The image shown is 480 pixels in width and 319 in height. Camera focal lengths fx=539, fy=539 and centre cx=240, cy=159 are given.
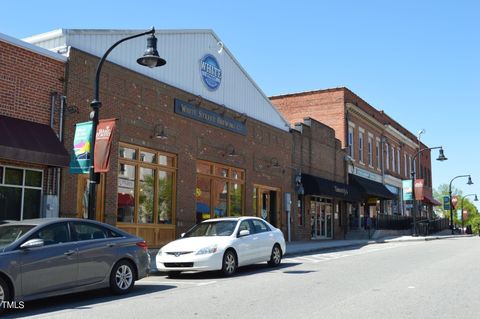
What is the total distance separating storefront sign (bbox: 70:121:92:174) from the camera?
508 inches

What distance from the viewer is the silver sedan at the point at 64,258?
8164 millimetres

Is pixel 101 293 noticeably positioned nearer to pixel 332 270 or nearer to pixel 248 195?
pixel 332 270

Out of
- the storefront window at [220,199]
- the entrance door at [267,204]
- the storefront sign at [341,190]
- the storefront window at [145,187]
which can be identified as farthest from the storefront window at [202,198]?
the storefront sign at [341,190]

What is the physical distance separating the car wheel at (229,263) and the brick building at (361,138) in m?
22.8

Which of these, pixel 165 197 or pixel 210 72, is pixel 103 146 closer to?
pixel 165 197

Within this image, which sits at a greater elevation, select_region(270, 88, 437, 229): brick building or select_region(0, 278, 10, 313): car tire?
select_region(270, 88, 437, 229): brick building

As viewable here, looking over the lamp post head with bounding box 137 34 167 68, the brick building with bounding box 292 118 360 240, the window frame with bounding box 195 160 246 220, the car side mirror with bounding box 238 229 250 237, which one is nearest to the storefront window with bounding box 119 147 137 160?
the window frame with bounding box 195 160 246 220

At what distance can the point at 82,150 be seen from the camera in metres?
13.1

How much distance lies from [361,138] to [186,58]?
20.7m

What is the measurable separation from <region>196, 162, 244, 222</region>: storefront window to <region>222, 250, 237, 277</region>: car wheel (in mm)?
8039

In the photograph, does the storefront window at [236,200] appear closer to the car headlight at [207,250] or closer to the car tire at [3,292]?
the car headlight at [207,250]

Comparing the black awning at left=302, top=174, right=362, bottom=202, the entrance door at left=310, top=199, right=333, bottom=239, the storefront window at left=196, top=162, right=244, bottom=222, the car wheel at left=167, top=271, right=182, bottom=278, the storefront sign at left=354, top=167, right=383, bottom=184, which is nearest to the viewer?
the car wheel at left=167, top=271, right=182, bottom=278

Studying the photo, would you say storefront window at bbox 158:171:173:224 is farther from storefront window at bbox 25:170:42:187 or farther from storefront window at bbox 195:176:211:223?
storefront window at bbox 25:170:42:187

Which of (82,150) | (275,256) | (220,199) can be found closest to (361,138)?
(220,199)
